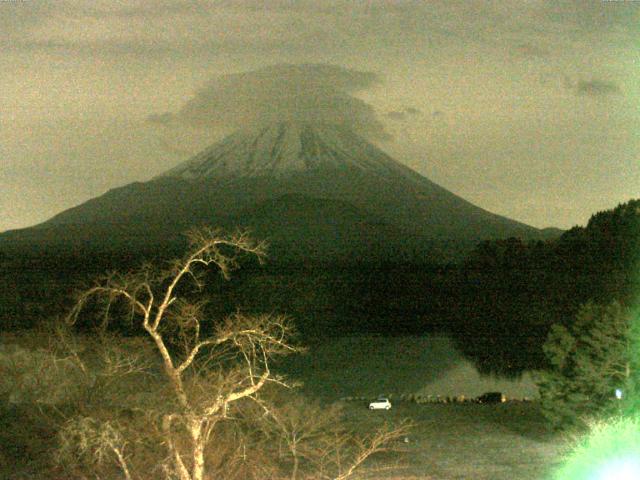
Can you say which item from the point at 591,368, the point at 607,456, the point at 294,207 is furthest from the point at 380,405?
the point at 294,207

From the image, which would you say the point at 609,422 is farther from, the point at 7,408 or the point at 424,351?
the point at 424,351

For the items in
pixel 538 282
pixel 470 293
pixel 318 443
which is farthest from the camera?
pixel 470 293

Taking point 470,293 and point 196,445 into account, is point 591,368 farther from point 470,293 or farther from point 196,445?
point 470,293

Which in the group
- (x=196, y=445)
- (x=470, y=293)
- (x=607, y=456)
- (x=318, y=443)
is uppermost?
(x=196, y=445)

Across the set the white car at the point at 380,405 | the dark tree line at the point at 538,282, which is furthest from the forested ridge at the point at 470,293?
the white car at the point at 380,405

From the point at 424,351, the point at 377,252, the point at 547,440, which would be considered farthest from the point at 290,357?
the point at 377,252

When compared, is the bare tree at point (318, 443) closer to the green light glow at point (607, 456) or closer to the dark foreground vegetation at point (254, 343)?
the dark foreground vegetation at point (254, 343)

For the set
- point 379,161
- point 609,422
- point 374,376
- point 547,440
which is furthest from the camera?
point 379,161
